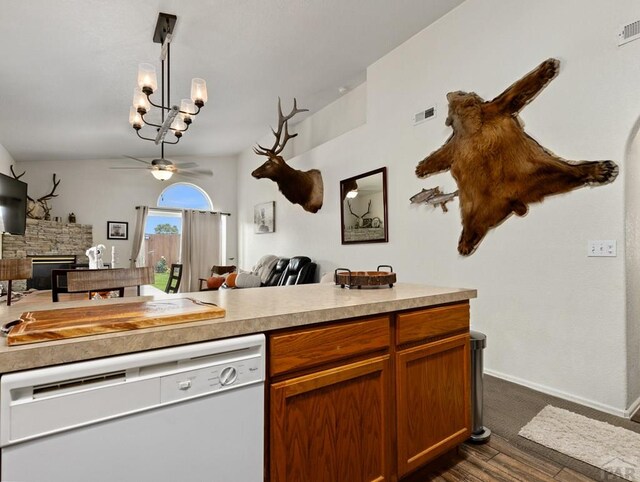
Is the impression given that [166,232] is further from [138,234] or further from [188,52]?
[188,52]

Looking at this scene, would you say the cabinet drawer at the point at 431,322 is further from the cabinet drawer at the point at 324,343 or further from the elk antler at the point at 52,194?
the elk antler at the point at 52,194

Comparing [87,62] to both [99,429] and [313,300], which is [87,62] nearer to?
[313,300]

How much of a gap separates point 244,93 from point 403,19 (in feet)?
7.76

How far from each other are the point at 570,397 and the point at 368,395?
202 cm

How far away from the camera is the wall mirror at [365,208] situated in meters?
4.24

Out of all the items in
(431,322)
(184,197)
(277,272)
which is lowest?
(277,272)

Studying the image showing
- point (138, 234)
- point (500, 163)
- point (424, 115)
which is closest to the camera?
point (500, 163)

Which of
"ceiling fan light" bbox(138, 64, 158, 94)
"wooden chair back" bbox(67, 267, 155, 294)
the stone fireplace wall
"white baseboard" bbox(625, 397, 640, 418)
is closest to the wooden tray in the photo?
"wooden chair back" bbox(67, 267, 155, 294)

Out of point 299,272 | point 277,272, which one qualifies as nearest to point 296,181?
Result: point 299,272

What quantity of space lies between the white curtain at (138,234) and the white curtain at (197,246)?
2.57 ft

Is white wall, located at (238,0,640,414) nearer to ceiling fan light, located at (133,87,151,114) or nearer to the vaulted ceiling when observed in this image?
the vaulted ceiling

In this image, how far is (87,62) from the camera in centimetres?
368

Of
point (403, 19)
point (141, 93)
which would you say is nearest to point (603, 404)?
point (403, 19)

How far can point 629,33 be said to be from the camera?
229 centimetres
